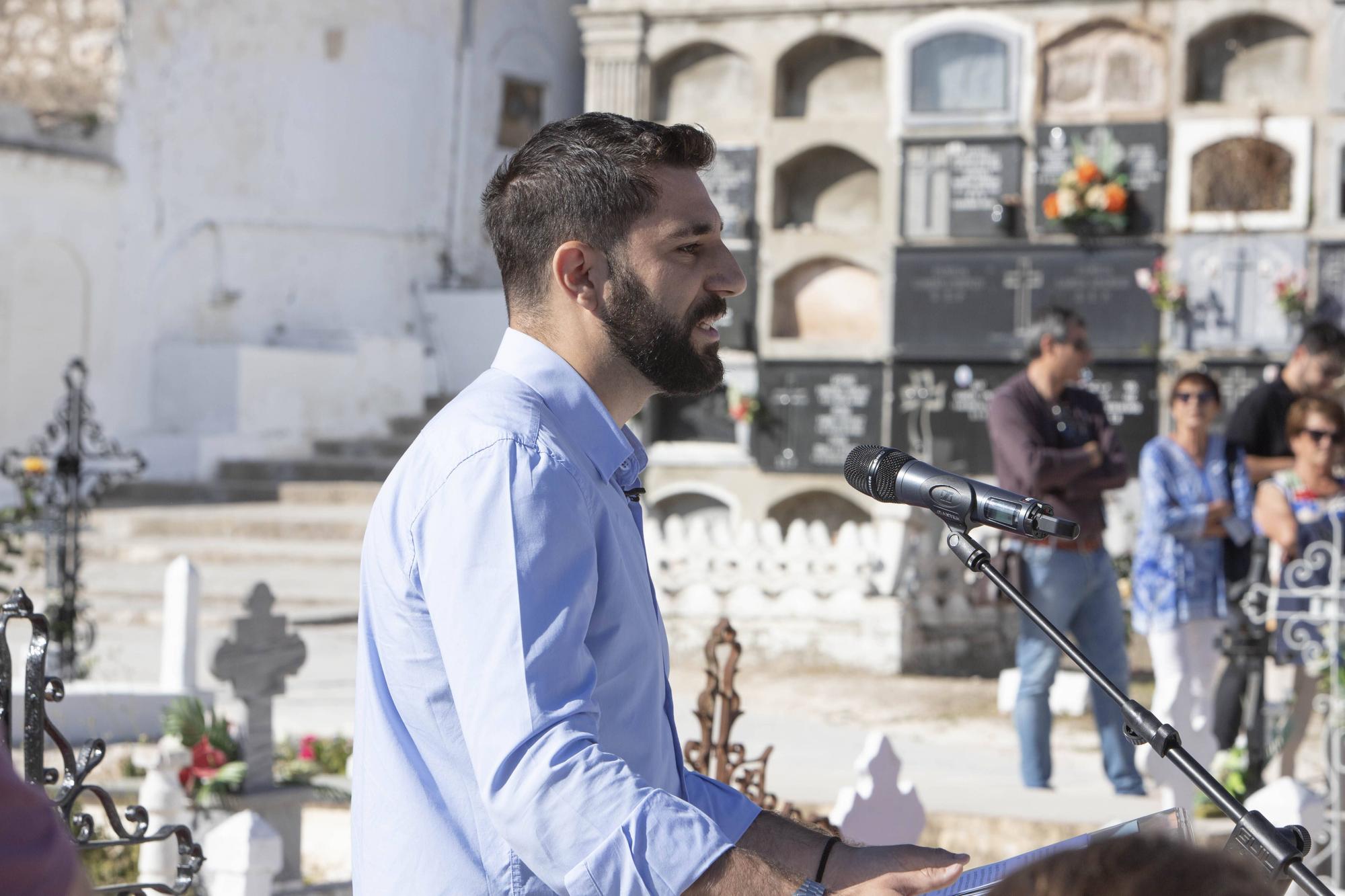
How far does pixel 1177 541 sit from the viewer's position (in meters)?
4.98

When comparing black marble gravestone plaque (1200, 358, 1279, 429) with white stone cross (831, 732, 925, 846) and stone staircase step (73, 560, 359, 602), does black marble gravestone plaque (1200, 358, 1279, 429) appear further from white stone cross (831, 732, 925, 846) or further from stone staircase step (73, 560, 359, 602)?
white stone cross (831, 732, 925, 846)

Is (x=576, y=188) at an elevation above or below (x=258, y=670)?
above

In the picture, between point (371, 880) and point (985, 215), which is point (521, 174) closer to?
point (371, 880)

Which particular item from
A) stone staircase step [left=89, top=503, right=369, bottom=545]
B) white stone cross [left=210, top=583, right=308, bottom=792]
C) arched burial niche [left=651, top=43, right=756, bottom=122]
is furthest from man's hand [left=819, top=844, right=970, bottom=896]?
stone staircase step [left=89, top=503, right=369, bottom=545]

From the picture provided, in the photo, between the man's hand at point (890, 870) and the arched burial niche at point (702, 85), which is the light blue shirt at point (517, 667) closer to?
the man's hand at point (890, 870)

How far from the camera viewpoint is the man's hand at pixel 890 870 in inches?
54.3

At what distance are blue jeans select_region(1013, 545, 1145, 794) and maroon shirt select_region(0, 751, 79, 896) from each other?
4.05 meters

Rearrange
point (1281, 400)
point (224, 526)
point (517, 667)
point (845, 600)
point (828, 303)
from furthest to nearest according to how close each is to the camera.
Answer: point (224, 526) → point (828, 303) → point (845, 600) → point (1281, 400) → point (517, 667)

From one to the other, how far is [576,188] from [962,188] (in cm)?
833

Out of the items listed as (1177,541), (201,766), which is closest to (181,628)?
(201,766)

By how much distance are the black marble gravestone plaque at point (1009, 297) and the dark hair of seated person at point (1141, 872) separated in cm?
845

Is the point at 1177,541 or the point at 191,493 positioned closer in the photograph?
the point at 1177,541

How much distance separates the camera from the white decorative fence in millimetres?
7645

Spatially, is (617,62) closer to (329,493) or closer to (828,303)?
(828,303)
